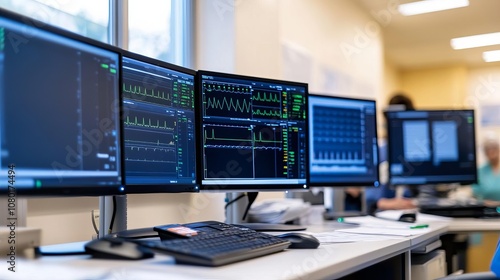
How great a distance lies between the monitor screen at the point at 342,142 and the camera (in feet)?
6.87

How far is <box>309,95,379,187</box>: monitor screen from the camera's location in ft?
6.87

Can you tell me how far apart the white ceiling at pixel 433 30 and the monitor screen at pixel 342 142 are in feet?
10.6

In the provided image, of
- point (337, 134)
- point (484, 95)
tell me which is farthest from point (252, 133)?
point (484, 95)

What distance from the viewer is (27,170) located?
999mm

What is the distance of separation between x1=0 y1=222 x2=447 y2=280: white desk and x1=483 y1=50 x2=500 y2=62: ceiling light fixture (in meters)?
6.63

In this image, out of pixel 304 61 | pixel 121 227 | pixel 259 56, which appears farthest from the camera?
pixel 304 61

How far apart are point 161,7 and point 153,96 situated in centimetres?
122

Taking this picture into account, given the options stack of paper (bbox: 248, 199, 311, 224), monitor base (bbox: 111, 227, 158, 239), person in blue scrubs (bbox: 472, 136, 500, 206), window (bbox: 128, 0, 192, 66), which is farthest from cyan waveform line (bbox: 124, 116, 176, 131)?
person in blue scrubs (bbox: 472, 136, 500, 206)

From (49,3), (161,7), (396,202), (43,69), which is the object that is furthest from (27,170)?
(396,202)

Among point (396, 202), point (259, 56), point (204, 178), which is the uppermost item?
point (259, 56)

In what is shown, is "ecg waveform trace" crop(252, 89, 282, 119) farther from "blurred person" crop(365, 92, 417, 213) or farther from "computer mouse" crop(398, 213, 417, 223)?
"blurred person" crop(365, 92, 417, 213)

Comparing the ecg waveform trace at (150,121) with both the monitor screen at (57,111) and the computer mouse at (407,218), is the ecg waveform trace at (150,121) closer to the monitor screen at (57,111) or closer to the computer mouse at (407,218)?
the monitor screen at (57,111)

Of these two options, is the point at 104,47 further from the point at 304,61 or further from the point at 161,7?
the point at 304,61

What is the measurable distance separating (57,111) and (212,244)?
0.43 metres
